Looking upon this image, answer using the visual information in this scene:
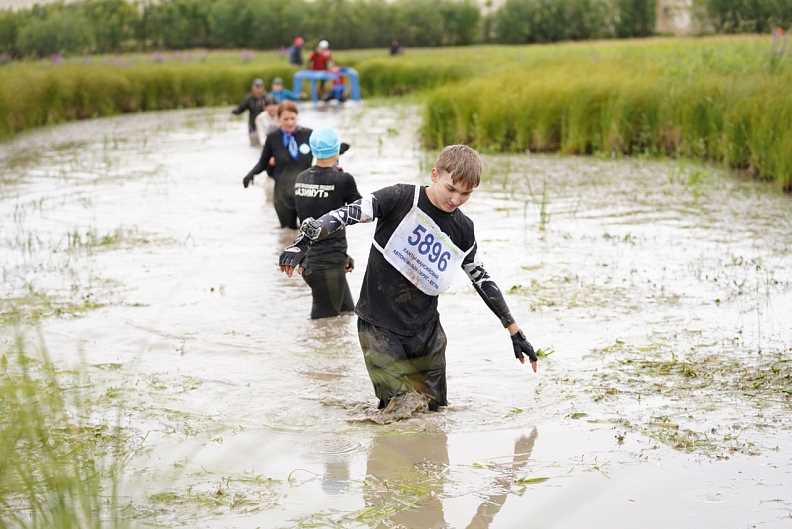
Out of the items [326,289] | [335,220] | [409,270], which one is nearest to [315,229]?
[335,220]

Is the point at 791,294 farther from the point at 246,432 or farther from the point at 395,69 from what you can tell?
the point at 395,69

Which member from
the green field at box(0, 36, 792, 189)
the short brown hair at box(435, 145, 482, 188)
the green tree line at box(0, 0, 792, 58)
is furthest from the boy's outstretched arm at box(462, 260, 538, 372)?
the green tree line at box(0, 0, 792, 58)

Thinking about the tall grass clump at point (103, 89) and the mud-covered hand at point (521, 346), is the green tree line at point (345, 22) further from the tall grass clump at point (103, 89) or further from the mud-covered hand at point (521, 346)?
the mud-covered hand at point (521, 346)

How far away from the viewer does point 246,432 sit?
621 cm

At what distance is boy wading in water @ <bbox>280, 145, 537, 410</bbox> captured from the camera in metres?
5.84

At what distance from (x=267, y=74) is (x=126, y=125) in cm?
1396

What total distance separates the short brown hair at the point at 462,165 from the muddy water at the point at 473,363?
142 centimetres

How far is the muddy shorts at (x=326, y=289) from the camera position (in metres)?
8.56

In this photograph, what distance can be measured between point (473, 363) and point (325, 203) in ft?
5.33

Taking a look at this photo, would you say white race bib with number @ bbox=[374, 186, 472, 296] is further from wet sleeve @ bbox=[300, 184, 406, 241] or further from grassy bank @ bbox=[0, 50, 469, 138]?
grassy bank @ bbox=[0, 50, 469, 138]

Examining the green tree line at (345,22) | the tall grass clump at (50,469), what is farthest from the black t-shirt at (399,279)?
the green tree line at (345,22)

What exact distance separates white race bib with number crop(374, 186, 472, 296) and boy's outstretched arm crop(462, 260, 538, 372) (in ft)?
0.41

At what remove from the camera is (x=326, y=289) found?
8.63m

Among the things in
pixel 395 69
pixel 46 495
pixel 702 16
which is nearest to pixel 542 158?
pixel 46 495
